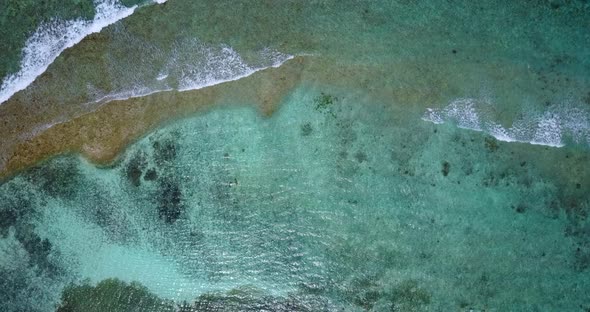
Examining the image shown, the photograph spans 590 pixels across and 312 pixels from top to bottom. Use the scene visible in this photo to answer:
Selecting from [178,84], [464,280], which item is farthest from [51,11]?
[464,280]

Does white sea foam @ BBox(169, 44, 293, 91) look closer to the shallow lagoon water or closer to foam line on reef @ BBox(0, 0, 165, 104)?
Answer: the shallow lagoon water

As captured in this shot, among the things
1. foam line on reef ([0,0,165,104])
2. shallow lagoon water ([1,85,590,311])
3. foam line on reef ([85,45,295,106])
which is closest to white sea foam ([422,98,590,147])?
shallow lagoon water ([1,85,590,311])

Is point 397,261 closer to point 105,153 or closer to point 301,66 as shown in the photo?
point 301,66

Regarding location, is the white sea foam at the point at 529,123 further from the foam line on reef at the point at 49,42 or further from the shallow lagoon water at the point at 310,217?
the foam line on reef at the point at 49,42

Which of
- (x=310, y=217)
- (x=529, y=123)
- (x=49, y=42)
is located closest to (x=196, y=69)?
(x=49, y=42)

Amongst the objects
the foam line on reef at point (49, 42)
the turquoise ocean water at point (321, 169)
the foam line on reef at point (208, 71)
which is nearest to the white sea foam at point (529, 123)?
the turquoise ocean water at point (321, 169)
